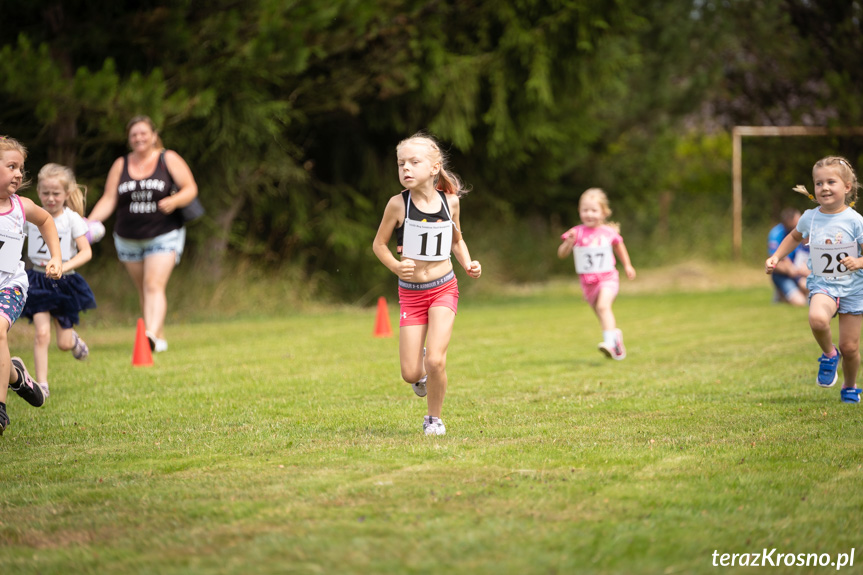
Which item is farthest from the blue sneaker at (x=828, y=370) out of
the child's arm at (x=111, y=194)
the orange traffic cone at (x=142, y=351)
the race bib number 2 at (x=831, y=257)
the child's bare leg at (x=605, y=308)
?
the child's arm at (x=111, y=194)

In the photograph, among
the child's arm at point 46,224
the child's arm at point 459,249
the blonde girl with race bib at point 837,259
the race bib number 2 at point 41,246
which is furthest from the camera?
the race bib number 2 at point 41,246

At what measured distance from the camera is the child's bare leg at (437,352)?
5.82m

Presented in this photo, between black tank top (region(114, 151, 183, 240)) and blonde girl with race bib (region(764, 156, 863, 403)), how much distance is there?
18.7 feet

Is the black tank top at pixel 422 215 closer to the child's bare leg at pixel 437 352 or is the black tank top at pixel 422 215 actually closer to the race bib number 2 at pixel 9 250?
the child's bare leg at pixel 437 352

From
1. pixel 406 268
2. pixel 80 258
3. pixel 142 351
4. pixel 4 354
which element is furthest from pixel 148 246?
pixel 406 268

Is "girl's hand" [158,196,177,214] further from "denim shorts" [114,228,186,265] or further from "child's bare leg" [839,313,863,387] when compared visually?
"child's bare leg" [839,313,863,387]

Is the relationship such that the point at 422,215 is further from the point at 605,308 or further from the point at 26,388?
the point at 605,308

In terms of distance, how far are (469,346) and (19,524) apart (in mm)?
7287

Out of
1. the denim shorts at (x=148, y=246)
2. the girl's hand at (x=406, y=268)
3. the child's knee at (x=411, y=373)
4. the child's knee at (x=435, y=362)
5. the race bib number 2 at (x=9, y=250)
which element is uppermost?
the denim shorts at (x=148, y=246)

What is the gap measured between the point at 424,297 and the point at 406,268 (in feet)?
0.98

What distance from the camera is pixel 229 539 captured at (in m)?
3.79

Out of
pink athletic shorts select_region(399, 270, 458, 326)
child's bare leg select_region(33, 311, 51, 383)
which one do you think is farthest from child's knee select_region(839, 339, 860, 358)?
child's bare leg select_region(33, 311, 51, 383)

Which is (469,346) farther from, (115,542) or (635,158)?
(635,158)

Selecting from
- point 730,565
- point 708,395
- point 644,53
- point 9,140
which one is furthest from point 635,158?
point 730,565
